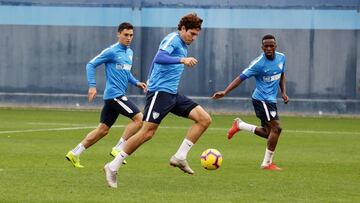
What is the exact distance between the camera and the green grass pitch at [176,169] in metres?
13.2

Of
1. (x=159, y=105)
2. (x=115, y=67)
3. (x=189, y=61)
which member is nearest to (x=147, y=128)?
(x=159, y=105)

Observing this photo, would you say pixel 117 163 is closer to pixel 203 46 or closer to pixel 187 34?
pixel 187 34

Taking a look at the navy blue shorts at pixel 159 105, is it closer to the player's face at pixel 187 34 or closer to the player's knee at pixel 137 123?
the player's face at pixel 187 34

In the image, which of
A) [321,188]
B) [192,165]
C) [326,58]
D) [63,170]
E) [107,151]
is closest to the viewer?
[321,188]

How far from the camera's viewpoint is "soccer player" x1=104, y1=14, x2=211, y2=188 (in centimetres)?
1425

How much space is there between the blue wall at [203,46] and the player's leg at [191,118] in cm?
1857

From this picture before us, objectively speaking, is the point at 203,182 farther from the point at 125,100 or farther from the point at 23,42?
the point at 23,42

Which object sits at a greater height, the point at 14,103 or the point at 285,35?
the point at 285,35

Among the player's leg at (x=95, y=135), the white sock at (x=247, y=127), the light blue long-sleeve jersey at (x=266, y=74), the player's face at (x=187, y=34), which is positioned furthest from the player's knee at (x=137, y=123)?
the player's face at (x=187, y=34)

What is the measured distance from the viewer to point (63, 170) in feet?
53.1

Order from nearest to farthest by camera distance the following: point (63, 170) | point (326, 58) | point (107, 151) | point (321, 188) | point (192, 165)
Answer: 1. point (321, 188)
2. point (63, 170)
3. point (192, 165)
4. point (107, 151)
5. point (326, 58)

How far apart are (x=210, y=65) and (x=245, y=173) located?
62.3 ft

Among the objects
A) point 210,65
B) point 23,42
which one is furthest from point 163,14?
point 23,42

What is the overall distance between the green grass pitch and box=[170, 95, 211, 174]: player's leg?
24 centimetres
